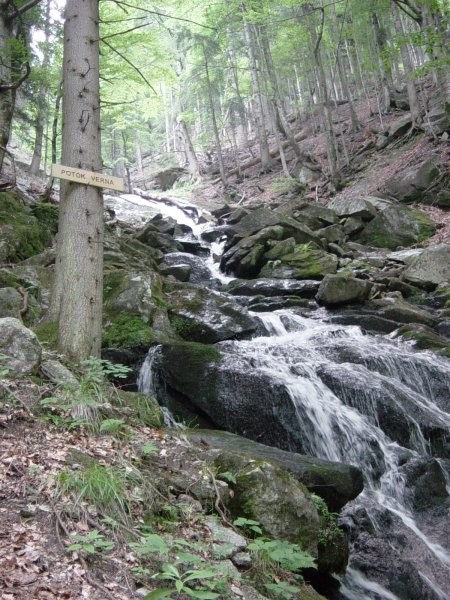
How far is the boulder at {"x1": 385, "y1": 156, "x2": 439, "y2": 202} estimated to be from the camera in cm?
1661

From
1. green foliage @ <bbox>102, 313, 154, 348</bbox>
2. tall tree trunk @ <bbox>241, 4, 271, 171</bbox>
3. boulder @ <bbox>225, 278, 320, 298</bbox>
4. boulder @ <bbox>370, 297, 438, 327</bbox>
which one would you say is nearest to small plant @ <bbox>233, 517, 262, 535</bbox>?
green foliage @ <bbox>102, 313, 154, 348</bbox>

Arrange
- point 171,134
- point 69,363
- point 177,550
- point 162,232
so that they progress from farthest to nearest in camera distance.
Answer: point 171,134 < point 162,232 < point 69,363 < point 177,550

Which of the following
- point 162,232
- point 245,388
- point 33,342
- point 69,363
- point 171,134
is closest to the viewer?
point 33,342

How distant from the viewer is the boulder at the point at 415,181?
16.6 metres

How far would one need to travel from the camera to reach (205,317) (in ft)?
30.8

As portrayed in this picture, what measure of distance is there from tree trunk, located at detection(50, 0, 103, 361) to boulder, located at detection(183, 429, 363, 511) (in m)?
1.60

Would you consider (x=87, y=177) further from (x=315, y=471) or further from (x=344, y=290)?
(x=344, y=290)

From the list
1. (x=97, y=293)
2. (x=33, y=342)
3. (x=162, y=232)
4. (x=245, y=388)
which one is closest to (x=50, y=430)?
(x=33, y=342)

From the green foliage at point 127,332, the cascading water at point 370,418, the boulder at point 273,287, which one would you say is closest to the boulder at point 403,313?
the cascading water at point 370,418

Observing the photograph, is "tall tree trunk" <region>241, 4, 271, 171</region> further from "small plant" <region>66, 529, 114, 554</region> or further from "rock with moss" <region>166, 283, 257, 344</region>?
"small plant" <region>66, 529, 114, 554</region>

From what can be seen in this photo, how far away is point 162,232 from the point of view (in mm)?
17797

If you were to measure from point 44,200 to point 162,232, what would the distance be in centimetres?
503

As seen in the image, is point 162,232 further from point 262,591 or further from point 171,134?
point 171,134

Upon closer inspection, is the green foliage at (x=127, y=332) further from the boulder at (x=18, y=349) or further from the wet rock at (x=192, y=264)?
the wet rock at (x=192, y=264)
